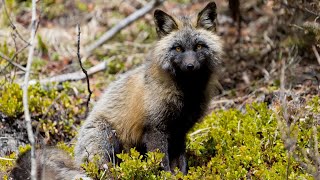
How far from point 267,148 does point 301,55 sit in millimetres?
3882

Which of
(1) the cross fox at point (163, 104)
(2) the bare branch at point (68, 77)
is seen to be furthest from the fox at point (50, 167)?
(2) the bare branch at point (68, 77)

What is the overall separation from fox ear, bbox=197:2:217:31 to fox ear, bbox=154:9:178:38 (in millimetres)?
364

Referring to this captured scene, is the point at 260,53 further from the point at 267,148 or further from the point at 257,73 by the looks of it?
the point at 267,148

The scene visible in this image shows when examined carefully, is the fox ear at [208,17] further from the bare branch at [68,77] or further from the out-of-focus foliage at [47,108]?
the bare branch at [68,77]

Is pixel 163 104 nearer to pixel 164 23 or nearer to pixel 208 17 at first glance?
pixel 164 23

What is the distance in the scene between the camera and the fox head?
6711 millimetres

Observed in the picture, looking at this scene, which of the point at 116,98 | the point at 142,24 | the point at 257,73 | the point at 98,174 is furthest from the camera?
the point at 142,24

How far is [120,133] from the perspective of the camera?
714 centimetres

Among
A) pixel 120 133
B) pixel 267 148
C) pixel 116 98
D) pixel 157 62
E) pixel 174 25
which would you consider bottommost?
pixel 267 148

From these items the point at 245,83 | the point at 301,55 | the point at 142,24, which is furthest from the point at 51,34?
the point at 301,55

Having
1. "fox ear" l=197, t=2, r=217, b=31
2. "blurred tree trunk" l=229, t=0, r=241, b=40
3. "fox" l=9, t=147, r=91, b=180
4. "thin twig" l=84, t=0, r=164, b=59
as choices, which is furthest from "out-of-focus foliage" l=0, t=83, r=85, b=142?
"blurred tree trunk" l=229, t=0, r=241, b=40

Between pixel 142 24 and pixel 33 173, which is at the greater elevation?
pixel 142 24

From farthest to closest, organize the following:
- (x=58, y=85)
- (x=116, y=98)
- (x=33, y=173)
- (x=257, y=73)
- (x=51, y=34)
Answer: (x=51, y=34) < (x=257, y=73) < (x=58, y=85) < (x=116, y=98) < (x=33, y=173)

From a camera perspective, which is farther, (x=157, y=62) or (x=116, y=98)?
(x=116, y=98)
